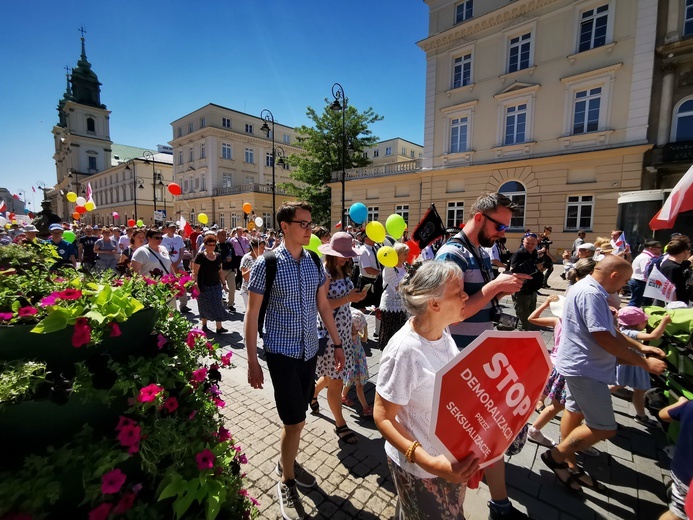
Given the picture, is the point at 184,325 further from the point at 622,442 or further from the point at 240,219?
the point at 240,219

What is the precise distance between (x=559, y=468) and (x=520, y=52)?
21808mm

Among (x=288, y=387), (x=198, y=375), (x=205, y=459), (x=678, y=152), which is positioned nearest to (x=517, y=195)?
(x=678, y=152)

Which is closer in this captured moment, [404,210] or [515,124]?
[515,124]

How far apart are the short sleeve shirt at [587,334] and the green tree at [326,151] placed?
80.3ft

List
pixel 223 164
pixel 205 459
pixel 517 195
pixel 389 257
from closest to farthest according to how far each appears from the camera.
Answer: pixel 205 459 < pixel 389 257 < pixel 517 195 < pixel 223 164

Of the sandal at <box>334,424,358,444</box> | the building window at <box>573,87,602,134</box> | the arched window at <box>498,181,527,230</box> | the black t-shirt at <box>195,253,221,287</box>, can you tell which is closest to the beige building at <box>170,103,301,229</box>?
the arched window at <box>498,181,527,230</box>

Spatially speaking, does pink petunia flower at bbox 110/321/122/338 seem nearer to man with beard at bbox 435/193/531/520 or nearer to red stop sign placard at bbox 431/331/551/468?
red stop sign placard at bbox 431/331/551/468

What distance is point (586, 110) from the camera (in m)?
16.2

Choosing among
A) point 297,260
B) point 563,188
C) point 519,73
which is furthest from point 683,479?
point 519,73

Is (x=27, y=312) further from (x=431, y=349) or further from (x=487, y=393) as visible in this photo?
(x=487, y=393)

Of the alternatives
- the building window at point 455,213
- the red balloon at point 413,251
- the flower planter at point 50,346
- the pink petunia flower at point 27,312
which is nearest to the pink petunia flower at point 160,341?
the flower planter at point 50,346

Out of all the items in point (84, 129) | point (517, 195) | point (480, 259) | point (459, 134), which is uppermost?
point (84, 129)

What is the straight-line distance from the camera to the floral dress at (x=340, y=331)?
343 cm

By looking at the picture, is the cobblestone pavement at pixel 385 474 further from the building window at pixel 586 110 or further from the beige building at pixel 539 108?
the building window at pixel 586 110
